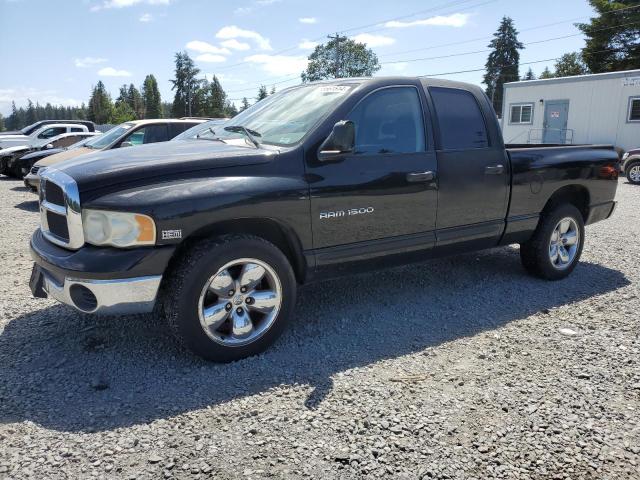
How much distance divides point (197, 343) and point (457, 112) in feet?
Answer: 9.73

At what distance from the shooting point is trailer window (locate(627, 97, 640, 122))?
1922cm

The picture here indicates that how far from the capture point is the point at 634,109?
19375 mm

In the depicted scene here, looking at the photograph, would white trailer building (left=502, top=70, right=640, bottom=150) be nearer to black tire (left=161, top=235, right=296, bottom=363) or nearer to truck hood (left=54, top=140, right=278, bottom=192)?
truck hood (left=54, top=140, right=278, bottom=192)

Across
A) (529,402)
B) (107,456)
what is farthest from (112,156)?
(529,402)

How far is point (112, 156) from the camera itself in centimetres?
356

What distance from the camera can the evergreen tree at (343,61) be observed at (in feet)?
265

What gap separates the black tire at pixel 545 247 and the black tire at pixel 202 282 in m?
2.98

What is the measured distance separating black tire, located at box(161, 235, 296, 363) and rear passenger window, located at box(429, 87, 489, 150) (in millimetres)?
1912

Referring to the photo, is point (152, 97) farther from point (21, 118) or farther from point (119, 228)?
point (119, 228)

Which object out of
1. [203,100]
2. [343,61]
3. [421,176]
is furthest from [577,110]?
[203,100]

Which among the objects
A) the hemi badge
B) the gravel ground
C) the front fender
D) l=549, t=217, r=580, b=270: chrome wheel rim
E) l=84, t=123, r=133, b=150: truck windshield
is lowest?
the gravel ground

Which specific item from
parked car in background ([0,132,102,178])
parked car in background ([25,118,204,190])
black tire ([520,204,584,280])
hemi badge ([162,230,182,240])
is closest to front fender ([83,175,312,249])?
hemi badge ([162,230,182,240])

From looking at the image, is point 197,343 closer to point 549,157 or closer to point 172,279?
point 172,279

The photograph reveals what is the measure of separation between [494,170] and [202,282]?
286 cm
